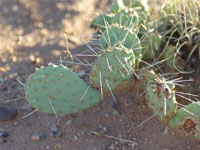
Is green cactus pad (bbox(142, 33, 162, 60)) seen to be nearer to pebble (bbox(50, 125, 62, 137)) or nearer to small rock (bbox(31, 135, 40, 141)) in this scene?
pebble (bbox(50, 125, 62, 137))

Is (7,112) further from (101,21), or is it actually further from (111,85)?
(101,21)

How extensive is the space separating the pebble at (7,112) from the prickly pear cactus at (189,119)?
3.47 feet

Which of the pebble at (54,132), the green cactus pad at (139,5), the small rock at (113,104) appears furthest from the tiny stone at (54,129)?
the green cactus pad at (139,5)

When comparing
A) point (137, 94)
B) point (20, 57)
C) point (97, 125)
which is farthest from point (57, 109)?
point (20, 57)

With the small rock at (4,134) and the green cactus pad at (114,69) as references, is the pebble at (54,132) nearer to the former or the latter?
the small rock at (4,134)

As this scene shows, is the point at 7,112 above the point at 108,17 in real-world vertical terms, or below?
below

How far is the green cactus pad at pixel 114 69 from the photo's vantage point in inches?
75.2

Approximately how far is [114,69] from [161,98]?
0.34 metres

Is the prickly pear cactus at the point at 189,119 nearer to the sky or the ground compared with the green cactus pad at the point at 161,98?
nearer to the ground

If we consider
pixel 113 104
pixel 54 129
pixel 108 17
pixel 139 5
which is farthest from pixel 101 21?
pixel 54 129

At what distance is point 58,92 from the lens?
199 cm

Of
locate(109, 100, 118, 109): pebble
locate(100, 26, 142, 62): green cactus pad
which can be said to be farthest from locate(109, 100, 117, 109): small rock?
locate(100, 26, 142, 62): green cactus pad

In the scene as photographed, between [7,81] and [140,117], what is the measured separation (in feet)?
3.52

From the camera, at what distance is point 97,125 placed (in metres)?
2.15
